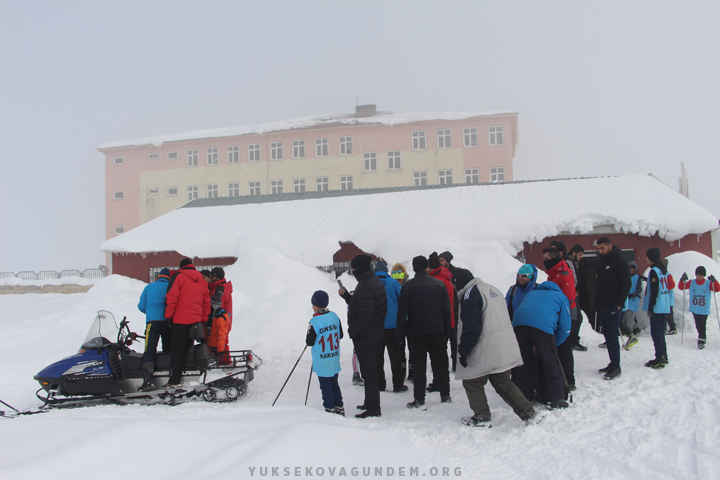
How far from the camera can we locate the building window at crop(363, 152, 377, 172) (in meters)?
38.2

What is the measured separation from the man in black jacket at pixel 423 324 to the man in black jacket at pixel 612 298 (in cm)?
206

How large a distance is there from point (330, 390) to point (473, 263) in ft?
24.8

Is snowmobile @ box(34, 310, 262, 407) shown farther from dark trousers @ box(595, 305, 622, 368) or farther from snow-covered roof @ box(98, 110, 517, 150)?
snow-covered roof @ box(98, 110, 517, 150)

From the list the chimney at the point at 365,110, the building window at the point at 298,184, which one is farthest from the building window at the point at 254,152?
the chimney at the point at 365,110

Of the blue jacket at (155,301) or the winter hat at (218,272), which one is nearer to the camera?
the blue jacket at (155,301)

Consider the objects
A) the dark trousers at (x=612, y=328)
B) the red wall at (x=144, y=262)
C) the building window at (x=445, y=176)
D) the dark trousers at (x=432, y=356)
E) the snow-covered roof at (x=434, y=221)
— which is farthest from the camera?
the building window at (x=445, y=176)

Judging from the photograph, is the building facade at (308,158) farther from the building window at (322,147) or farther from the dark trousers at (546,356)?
the dark trousers at (546,356)

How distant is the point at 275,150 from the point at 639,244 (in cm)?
3164

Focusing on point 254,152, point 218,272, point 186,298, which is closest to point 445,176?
point 254,152

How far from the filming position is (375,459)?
3.43 metres

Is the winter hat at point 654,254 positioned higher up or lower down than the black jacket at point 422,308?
higher up

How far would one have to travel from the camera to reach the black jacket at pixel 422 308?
17.4 ft

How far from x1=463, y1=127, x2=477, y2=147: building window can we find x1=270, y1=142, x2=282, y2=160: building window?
15.7 m

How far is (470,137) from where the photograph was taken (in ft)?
Answer: 122
